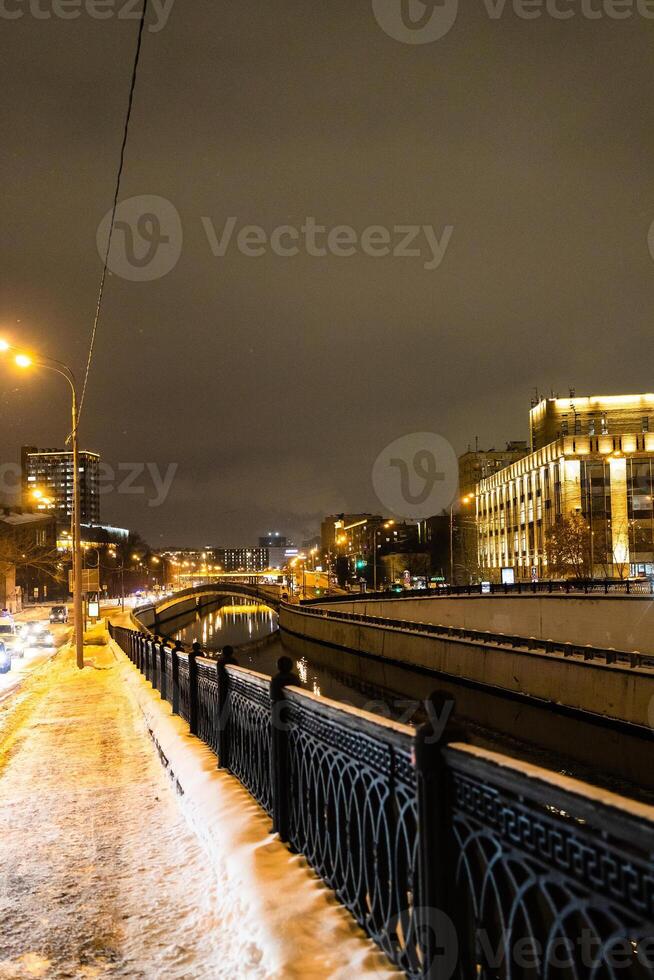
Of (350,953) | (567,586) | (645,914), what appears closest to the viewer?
(645,914)

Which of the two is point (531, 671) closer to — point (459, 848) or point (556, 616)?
point (556, 616)

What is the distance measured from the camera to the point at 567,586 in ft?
141

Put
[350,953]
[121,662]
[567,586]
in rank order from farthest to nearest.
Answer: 1. [567,586]
2. [121,662]
3. [350,953]

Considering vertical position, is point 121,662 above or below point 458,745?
below

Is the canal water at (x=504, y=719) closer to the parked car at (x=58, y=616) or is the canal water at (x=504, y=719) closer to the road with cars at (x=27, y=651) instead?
the road with cars at (x=27, y=651)

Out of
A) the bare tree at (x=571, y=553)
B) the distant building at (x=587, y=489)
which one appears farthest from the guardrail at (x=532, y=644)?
the distant building at (x=587, y=489)

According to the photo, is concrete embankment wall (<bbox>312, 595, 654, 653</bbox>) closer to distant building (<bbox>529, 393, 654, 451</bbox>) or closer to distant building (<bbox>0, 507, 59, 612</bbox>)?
distant building (<bbox>0, 507, 59, 612</bbox>)

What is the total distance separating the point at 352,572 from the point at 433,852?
13493 centimetres

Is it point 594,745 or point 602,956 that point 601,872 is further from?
point 594,745

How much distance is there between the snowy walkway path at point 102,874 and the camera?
3.83m

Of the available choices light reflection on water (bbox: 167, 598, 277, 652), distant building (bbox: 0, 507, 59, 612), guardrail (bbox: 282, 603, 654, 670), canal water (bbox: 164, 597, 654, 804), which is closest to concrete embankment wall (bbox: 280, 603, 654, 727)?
guardrail (bbox: 282, 603, 654, 670)

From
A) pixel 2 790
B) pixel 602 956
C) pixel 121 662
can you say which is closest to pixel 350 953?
pixel 602 956

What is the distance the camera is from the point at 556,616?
34.9 metres

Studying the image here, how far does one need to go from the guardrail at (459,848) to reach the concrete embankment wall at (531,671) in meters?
21.0
